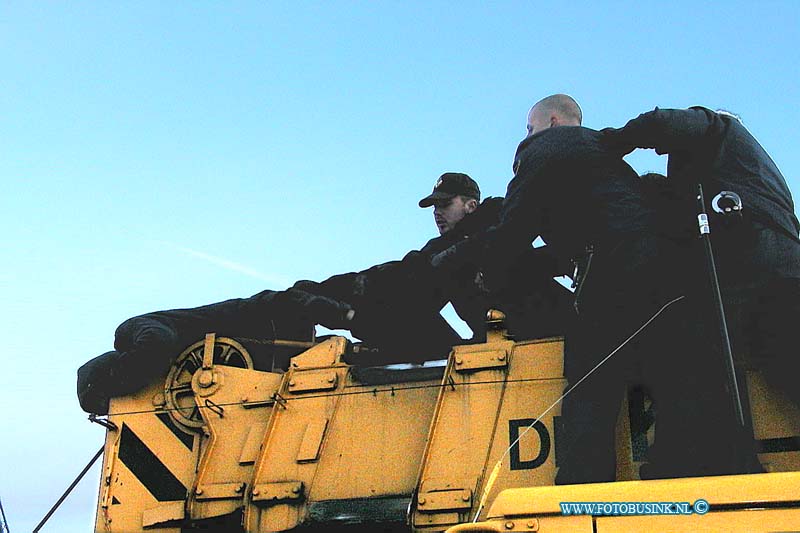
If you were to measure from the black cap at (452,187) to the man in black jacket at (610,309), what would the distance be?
1.94 m

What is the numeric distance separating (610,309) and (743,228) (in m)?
0.76

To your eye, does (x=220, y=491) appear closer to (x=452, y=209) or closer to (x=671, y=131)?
(x=452, y=209)

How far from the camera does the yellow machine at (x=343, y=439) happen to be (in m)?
5.24

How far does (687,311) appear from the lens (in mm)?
4477

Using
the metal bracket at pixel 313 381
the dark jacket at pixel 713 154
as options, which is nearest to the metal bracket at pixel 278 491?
the metal bracket at pixel 313 381

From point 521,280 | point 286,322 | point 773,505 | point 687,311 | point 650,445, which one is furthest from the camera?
point 286,322

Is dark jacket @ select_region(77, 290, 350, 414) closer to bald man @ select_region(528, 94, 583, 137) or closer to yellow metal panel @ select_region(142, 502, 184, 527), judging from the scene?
yellow metal panel @ select_region(142, 502, 184, 527)

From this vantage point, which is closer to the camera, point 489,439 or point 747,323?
point 747,323

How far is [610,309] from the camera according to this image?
4648 mm

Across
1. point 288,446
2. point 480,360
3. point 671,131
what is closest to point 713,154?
point 671,131

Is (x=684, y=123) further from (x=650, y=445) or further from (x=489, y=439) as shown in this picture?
(x=489, y=439)

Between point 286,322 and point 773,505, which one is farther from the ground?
point 286,322

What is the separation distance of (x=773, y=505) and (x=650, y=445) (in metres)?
1.77

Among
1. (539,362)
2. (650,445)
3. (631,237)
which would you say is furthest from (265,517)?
(631,237)
